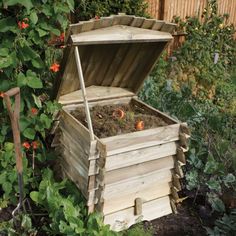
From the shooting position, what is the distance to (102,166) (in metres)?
2.49

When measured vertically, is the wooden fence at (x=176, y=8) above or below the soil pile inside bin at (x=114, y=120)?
above

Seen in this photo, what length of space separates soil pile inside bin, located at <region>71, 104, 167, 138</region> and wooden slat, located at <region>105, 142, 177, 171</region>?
9.2 inches

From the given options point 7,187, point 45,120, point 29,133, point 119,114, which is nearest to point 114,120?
point 119,114

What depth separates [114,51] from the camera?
306 cm

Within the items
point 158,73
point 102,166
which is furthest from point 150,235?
point 158,73

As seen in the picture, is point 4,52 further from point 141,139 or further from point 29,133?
point 141,139

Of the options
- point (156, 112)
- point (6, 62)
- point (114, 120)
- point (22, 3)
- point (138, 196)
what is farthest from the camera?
point (156, 112)

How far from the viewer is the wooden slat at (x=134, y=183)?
2.67 metres

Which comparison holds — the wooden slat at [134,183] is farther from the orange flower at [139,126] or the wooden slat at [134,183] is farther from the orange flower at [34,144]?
the orange flower at [34,144]

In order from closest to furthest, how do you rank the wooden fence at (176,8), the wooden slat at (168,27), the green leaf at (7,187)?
1. the green leaf at (7,187)
2. the wooden slat at (168,27)
3. the wooden fence at (176,8)

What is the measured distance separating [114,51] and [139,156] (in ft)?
2.97

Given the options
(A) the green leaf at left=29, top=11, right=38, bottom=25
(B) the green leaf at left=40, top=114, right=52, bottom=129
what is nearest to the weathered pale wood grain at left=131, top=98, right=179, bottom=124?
(B) the green leaf at left=40, top=114, right=52, bottom=129

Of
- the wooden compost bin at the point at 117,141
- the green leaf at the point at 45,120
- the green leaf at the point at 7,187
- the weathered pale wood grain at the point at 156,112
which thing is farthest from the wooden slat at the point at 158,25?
the green leaf at the point at 7,187

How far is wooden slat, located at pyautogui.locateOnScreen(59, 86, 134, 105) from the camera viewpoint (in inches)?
121
